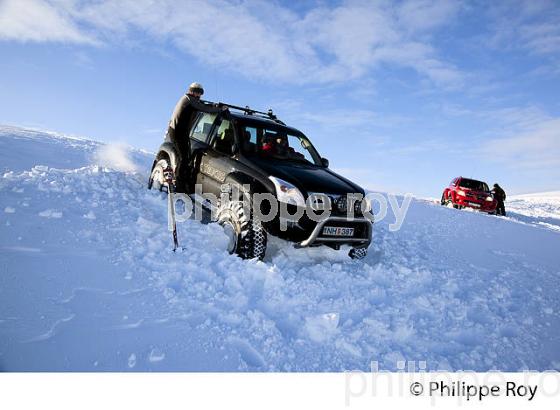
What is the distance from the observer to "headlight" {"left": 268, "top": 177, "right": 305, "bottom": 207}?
4.85 m

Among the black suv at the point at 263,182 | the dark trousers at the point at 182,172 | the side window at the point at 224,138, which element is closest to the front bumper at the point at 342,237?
the black suv at the point at 263,182

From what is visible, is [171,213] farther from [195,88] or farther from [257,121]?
[195,88]

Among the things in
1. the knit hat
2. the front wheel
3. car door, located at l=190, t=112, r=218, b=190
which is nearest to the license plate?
car door, located at l=190, t=112, r=218, b=190

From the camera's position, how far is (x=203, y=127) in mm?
6566

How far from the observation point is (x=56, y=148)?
11.3 meters

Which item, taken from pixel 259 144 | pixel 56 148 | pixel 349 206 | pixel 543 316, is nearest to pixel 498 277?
pixel 543 316

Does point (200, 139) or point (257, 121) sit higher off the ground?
point (257, 121)

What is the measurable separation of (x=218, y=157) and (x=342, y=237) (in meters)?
2.31

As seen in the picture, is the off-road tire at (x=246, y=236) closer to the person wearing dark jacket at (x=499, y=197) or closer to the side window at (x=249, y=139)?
the side window at (x=249, y=139)

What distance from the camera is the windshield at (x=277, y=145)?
19.1 feet

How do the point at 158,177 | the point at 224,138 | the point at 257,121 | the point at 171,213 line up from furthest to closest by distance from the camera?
the point at 158,177 < the point at 257,121 < the point at 224,138 < the point at 171,213

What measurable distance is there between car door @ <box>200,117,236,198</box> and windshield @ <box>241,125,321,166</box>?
234 millimetres

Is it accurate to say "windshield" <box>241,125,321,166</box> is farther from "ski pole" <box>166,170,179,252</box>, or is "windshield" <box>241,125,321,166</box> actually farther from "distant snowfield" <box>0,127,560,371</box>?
"distant snowfield" <box>0,127,560,371</box>

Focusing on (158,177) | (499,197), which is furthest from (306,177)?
(499,197)
